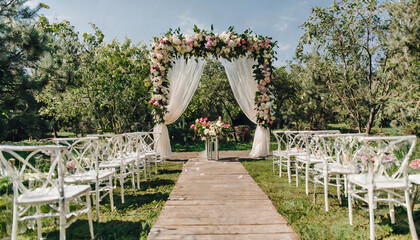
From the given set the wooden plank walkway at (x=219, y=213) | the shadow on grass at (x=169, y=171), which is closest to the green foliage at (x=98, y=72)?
the shadow on grass at (x=169, y=171)

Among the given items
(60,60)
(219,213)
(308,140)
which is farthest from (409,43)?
(60,60)

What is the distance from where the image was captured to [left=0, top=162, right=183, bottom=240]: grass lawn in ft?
7.89

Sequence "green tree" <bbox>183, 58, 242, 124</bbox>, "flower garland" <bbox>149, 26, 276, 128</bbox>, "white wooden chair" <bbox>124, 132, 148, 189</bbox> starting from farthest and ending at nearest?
Answer: "green tree" <bbox>183, 58, 242, 124</bbox>, "flower garland" <bbox>149, 26, 276, 128</bbox>, "white wooden chair" <bbox>124, 132, 148, 189</bbox>

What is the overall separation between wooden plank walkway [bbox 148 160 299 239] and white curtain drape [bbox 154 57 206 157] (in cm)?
263

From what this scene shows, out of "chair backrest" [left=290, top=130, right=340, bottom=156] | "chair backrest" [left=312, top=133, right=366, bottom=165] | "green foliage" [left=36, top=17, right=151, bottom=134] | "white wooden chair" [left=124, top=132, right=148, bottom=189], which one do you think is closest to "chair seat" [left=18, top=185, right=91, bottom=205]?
"white wooden chair" [left=124, top=132, right=148, bottom=189]

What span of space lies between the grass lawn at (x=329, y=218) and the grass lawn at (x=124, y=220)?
1455 mm

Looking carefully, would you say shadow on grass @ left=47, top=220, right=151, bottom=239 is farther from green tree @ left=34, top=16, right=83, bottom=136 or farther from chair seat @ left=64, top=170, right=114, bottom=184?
green tree @ left=34, top=16, right=83, bottom=136

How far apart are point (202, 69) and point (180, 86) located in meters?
0.71

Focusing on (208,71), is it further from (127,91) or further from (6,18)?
(6,18)

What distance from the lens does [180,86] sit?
21.9 ft

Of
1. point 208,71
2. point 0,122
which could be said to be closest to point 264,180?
point 0,122

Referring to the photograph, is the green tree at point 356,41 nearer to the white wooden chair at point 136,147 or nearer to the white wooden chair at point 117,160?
the white wooden chair at point 136,147

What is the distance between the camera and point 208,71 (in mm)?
12414

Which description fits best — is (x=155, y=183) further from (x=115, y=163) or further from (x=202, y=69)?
(x=202, y=69)
